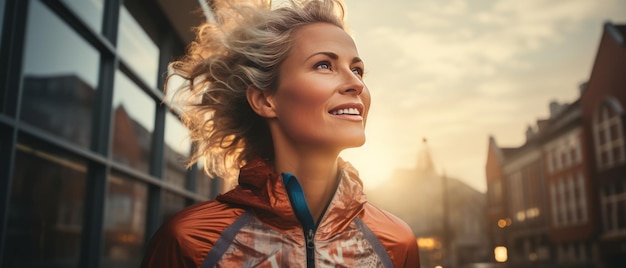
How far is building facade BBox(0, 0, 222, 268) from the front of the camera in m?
3.68

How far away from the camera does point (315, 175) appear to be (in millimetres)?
2559

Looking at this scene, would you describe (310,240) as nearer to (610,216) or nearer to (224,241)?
(224,241)

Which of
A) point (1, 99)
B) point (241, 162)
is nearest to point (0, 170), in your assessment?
point (1, 99)

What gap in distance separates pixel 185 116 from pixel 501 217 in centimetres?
4908

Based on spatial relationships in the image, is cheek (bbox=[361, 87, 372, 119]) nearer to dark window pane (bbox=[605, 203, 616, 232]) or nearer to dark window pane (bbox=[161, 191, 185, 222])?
dark window pane (bbox=[161, 191, 185, 222])

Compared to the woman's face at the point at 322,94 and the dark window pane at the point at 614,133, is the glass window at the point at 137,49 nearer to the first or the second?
the woman's face at the point at 322,94

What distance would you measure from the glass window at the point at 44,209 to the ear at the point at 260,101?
1890 mm

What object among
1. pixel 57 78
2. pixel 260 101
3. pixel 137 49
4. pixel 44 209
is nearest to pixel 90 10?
pixel 57 78

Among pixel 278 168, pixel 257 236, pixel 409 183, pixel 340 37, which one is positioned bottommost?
pixel 257 236

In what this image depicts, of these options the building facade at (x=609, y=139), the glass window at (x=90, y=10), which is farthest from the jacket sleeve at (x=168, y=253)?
the building facade at (x=609, y=139)

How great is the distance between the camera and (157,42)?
734 cm

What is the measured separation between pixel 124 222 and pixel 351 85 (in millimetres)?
4327

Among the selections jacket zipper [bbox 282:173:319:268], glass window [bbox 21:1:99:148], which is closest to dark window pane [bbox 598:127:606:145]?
glass window [bbox 21:1:99:148]

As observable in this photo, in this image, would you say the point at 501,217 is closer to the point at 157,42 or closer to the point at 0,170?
the point at 157,42
